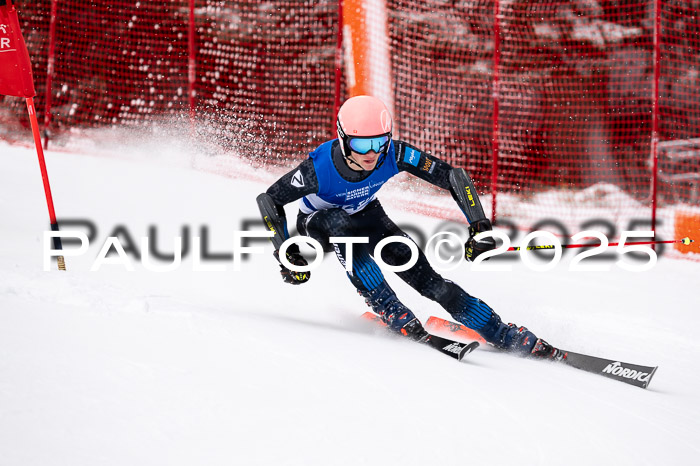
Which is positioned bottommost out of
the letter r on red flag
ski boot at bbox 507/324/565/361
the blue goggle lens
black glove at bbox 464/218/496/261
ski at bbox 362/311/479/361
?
ski boot at bbox 507/324/565/361

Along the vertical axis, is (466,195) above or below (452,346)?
above

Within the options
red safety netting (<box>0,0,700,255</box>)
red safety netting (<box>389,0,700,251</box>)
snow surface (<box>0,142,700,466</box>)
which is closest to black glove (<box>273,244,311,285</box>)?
snow surface (<box>0,142,700,466</box>)

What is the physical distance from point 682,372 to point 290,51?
27.6 ft

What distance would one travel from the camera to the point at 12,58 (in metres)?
4.72

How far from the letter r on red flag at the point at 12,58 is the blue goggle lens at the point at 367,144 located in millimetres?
2295

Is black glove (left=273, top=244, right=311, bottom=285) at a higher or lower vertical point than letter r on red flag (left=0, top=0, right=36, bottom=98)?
lower

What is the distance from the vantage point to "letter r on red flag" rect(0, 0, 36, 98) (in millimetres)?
4633

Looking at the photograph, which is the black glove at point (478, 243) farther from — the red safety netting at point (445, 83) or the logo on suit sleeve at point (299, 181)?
the red safety netting at point (445, 83)

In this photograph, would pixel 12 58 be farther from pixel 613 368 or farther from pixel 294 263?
pixel 613 368

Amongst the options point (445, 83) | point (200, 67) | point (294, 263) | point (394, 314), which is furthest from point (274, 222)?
point (445, 83)

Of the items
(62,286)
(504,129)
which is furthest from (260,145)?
(62,286)

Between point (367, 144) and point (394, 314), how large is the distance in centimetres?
103
